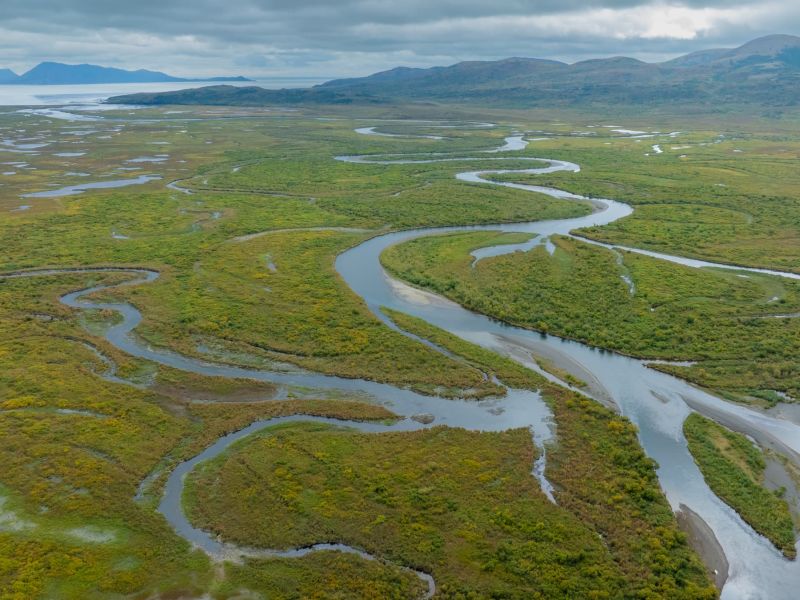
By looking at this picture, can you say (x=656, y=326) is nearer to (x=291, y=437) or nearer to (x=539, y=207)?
(x=291, y=437)

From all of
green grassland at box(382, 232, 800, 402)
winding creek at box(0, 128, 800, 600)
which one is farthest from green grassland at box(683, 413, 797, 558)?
green grassland at box(382, 232, 800, 402)

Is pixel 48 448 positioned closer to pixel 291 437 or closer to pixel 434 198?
pixel 291 437

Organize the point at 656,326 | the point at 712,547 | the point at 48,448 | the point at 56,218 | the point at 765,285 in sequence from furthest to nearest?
the point at 56,218 < the point at 765,285 < the point at 656,326 < the point at 48,448 < the point at 712,547

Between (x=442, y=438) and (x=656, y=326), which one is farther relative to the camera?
(x=656, y=326)

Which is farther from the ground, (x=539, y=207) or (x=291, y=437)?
(x=539, y=207)

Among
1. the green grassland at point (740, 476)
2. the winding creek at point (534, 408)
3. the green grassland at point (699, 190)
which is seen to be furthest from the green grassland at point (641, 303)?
the green grassland at point (699, 190)

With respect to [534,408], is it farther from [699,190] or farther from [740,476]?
[699,190]

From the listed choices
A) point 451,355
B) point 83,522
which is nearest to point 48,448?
point 83,522

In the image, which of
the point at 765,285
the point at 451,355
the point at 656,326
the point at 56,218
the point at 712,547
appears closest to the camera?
the point at 712,547
